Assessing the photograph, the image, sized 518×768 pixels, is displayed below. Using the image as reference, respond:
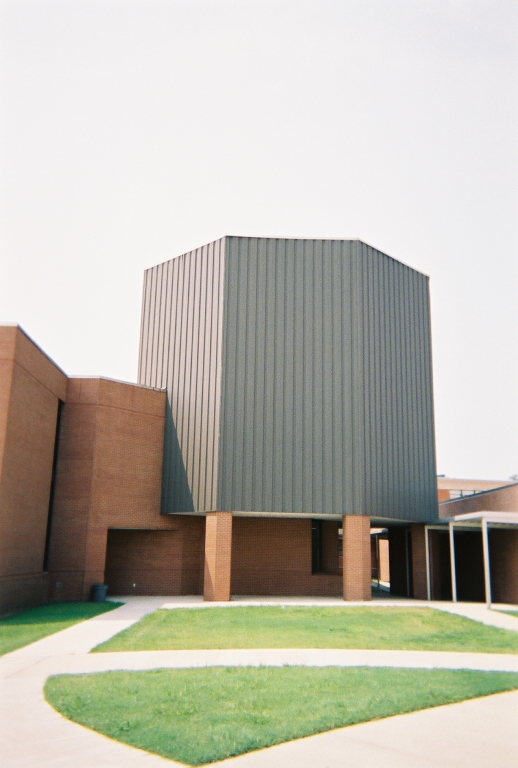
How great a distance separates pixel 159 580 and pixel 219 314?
11.7 meters

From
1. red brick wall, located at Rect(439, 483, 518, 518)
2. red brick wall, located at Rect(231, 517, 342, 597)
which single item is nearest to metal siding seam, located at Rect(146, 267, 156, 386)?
red brick wall, located at Rect(231, 517, 342, 597)

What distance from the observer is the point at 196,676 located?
33.6ft

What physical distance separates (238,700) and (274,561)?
2114cm

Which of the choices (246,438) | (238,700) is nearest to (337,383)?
(246,438)

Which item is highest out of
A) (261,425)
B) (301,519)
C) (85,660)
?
(261,425)

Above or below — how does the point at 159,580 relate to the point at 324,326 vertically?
below

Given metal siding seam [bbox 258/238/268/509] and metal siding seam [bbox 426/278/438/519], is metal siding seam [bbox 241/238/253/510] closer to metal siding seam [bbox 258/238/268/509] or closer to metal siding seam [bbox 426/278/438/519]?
metal siding seam [bbox 258/238/268/509]

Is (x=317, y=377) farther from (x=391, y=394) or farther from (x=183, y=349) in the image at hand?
(x=183, y=349)

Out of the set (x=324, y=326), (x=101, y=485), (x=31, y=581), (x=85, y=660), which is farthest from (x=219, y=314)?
(x=85, y=660)

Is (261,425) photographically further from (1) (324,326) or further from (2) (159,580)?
(2) (159,580)

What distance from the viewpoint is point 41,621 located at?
18047 millimetres

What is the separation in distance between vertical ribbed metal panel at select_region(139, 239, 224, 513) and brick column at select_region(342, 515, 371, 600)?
5594 mm

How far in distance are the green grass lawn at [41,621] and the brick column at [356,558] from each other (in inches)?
358

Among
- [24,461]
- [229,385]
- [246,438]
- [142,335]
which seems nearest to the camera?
[24,461]
